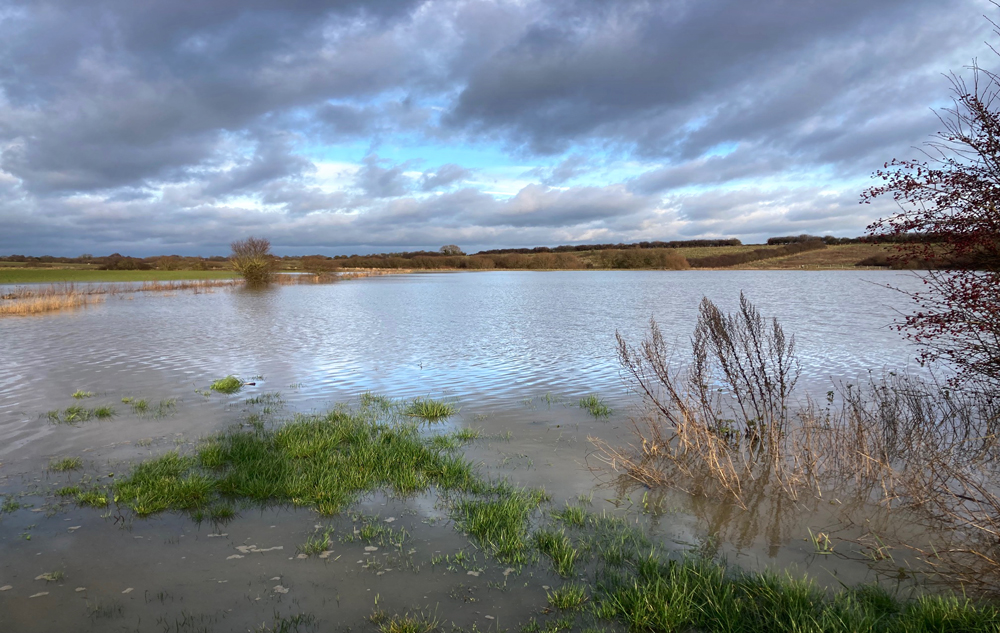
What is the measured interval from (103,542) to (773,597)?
5.10 meters

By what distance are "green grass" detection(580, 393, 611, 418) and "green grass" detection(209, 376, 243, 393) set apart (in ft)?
21.7

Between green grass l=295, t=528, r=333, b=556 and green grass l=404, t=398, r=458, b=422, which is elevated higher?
green grass l=295, t=528, r=333, b=556

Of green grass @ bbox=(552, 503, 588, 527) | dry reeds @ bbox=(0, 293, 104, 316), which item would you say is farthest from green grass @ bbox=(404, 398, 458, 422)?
dry reeds @ bbox=(0, 293, 104, 316)

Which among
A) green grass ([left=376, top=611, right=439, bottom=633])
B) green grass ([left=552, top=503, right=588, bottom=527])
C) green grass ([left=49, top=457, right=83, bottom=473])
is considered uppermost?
green grass ([left=49, top=457, right=83, bottom=473])

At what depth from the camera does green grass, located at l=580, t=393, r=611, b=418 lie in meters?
8.64

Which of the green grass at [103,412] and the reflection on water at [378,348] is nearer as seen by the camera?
the green grass at [103,412]

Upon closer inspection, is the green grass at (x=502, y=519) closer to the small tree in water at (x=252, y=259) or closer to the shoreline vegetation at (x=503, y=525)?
the shoreline vegetation at (x=503, y=525)

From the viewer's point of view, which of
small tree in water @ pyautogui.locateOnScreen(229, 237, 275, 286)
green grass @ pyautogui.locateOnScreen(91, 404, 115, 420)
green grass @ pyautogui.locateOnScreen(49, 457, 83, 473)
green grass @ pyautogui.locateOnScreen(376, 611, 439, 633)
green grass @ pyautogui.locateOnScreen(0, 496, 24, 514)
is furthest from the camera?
small tree in water @ pyautogui.locateOnScreen(229, 237, 275, 286)

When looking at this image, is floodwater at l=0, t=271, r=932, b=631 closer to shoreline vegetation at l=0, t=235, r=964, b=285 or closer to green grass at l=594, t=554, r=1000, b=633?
green grass at l=594, t=554, r=1000, b=633

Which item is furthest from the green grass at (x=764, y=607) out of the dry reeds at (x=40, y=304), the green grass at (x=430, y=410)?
the dry reeds at (x=40, y=304)

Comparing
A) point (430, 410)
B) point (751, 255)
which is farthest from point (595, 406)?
point (751, 255)

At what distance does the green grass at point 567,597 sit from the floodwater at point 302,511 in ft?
0.34

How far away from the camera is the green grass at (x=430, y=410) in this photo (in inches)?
340

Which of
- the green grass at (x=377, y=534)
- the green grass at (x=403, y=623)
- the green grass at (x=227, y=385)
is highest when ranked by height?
the green grass at (x=227, y=385)
